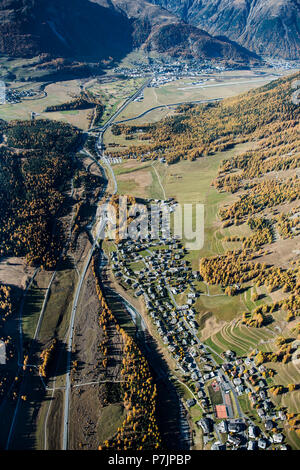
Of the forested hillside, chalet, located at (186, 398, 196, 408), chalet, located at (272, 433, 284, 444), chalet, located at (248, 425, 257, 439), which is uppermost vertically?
the forested hillside

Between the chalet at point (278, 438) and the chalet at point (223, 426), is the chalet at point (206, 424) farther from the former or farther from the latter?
the chalet at point (278, 438)

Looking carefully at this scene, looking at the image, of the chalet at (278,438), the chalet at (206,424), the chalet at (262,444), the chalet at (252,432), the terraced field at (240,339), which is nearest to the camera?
the chalet at (262,444)

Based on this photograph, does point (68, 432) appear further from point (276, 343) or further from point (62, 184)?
point (62, 184)

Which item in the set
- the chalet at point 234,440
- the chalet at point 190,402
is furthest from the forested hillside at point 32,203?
the chalet at point 234,440

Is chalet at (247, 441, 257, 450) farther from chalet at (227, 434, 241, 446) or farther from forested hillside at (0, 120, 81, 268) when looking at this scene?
forested hillside at (0, 120, 81, 268)

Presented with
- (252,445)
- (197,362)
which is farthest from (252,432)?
(197,362)

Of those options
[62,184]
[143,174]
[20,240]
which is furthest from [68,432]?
[143,174]

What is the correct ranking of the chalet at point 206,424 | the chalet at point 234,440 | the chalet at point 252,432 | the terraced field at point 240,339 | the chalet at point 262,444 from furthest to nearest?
the terraced field at point 240,339, the chalet at point 206,424, the chalet at point 252,432, the chalet at point 234,440, the chalet at point 262,444

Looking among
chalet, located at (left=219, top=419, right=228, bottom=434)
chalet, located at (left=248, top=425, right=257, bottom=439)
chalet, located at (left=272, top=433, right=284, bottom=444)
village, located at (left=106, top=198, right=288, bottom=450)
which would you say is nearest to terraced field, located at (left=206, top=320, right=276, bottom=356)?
village, located at (left=106, top=198, right=288, bottom=450)
